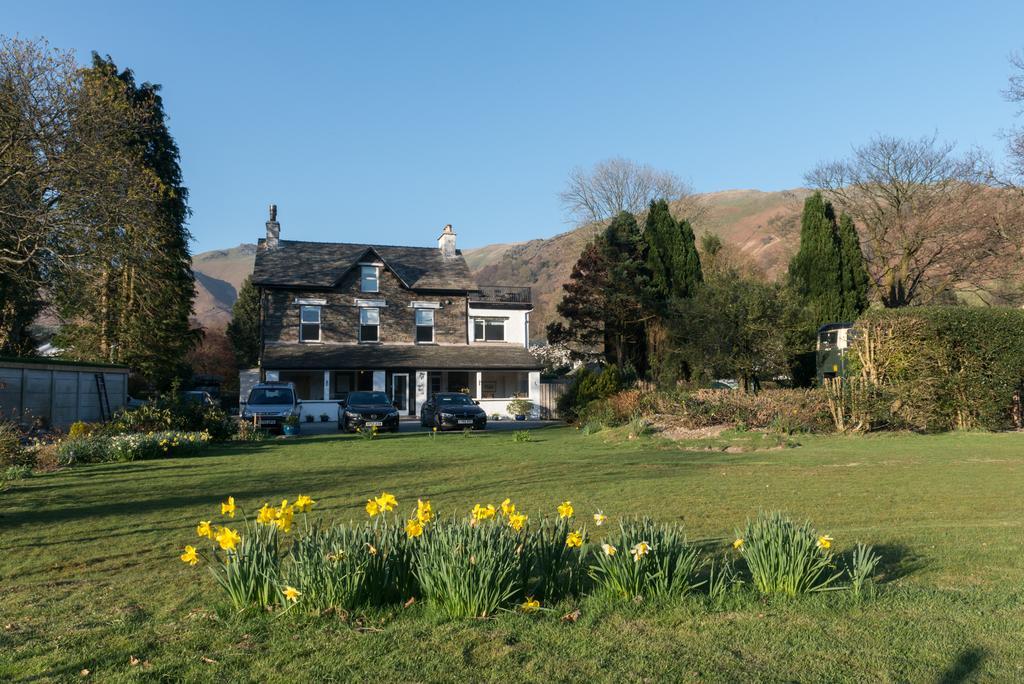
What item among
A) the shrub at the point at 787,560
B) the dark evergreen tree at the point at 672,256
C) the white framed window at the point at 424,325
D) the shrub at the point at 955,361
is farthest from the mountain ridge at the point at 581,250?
the shrub at the point at 787,560

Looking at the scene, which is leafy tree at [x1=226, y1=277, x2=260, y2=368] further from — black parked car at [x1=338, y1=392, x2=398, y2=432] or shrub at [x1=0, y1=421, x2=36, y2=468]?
shrub at [x1=0, y1=421, x2=36, y2=468]

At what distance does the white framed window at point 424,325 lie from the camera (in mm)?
43562

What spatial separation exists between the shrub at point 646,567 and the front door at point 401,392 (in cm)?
3674

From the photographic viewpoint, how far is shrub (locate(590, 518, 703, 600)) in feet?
17.9

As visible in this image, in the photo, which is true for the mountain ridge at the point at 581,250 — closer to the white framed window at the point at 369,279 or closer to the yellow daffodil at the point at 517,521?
the white framed window at the point at 369,279

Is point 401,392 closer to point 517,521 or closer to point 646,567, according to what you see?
point 517,521

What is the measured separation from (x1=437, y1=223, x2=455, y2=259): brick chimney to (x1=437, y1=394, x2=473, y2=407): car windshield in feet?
54.8

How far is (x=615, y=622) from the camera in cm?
502

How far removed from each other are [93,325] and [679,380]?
25.6m

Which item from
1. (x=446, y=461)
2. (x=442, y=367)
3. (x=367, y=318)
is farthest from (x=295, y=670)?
(x=367, y=318)

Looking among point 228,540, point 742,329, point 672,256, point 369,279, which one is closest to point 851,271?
point 672,256

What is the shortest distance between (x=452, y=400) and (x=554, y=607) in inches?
1013

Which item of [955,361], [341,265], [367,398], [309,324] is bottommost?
[367,398]

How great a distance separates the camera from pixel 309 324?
41.6 meters
